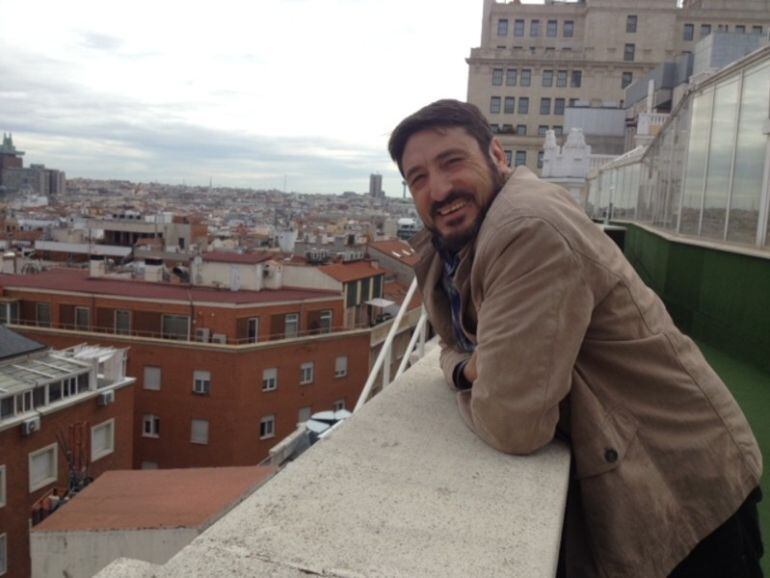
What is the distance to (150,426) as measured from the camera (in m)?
27.7

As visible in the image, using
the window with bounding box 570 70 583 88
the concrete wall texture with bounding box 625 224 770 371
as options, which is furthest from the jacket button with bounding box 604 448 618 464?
the window with bounding box 570 70 583 88

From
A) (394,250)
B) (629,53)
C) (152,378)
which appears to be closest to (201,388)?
(152,378)

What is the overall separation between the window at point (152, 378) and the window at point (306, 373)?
18.1ft

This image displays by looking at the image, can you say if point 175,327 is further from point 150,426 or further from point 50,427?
point 50,427

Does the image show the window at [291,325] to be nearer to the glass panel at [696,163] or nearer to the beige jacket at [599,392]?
the glass panel at [696,163]

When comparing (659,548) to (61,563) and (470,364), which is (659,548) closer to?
(470,364)

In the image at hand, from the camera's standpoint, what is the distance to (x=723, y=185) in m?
5.35

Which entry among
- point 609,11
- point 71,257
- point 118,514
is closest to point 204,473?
point 118,514

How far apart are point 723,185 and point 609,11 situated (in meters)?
56.6

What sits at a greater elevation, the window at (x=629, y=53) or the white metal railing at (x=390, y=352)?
the window at (x=629, y=53)

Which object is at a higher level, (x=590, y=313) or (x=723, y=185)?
(x=723, y=185)

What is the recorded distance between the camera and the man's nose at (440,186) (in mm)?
2016

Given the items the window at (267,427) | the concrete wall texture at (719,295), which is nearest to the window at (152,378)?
the window at (267,427)

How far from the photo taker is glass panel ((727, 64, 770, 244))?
15.1ft
